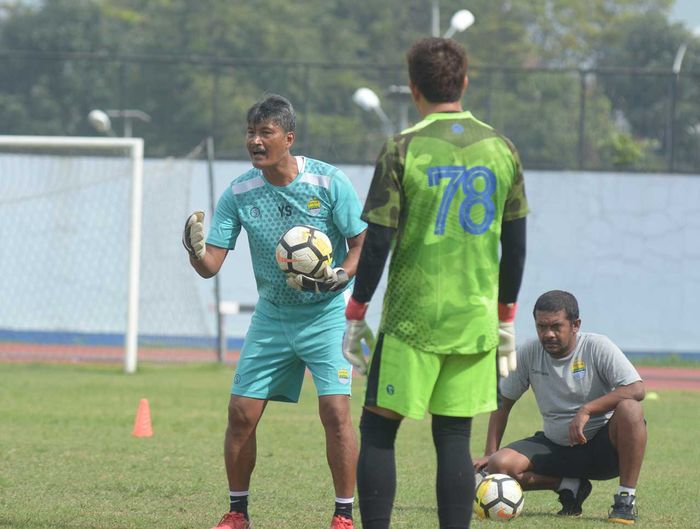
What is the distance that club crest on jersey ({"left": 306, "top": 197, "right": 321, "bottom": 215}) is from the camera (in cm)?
602

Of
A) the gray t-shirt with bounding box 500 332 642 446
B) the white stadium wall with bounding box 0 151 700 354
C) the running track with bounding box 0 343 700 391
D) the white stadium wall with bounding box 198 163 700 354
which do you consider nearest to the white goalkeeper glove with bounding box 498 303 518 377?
the gray t-shirt with bounding box 500 332 642 446

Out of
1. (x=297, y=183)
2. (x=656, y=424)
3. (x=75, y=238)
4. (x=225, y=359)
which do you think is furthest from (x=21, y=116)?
(x=297, y=183)

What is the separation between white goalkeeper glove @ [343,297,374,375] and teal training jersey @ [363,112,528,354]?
4.2 inches

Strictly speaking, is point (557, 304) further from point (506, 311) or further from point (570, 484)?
point (506, 311)

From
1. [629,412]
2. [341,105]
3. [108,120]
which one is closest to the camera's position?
[629,412]

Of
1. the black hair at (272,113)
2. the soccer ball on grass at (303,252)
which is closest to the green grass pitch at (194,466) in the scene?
the soccer ball on grass at (303,252)

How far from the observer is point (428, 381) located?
468 centimetres

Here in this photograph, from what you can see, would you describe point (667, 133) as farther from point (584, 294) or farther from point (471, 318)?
point (471, 318)

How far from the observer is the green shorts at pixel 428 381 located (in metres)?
A: 4.65

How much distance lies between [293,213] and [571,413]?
1.98m

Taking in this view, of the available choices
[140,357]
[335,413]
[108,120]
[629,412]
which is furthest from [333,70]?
[335,413]

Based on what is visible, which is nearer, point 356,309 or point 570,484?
point 356,309

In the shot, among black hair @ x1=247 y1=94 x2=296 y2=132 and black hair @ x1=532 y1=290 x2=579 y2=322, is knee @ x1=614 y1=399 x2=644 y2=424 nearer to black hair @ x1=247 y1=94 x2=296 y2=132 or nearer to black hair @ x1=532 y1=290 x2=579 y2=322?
black hair @ x1=532 y1=290 x2=579 y2=322

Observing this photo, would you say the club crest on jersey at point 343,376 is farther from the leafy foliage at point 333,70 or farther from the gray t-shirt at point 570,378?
the leafy foliage at point 333,70
